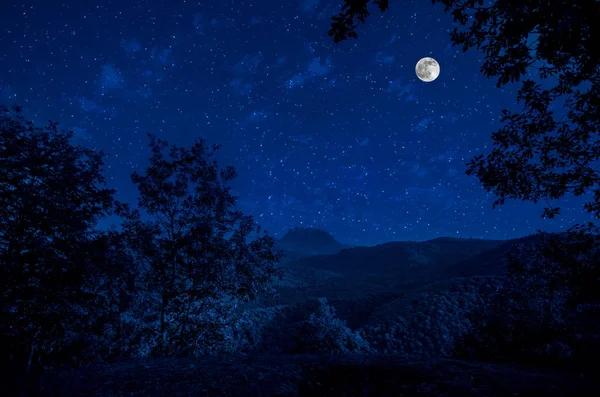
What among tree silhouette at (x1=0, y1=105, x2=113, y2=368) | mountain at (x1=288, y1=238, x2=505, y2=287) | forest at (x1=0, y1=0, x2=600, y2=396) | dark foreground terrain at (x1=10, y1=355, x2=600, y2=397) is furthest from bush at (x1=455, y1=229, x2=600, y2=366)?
mountain at (x1=288, y1=238, x2=505, y2=287)

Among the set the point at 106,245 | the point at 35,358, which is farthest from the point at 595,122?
the point at 35,358

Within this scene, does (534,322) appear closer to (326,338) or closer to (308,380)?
(326,338)

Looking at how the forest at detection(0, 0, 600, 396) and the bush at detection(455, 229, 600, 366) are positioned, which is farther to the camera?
the bush at detection(455, 229, 600, 366)

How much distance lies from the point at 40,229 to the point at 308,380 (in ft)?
38.7

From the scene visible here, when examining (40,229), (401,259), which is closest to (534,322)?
(40,229)

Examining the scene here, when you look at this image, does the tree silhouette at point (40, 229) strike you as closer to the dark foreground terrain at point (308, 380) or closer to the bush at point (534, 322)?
the dark foreground terrain at point (308, 380)

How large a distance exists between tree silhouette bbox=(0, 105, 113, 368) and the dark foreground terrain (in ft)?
11.6

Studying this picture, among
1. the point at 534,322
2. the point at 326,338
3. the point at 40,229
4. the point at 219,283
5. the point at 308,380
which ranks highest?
the point at 40,229

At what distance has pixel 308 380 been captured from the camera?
8.34 meters

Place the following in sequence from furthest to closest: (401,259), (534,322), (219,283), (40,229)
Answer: (401,259) → (534,322) → (219,283) → (40,229)

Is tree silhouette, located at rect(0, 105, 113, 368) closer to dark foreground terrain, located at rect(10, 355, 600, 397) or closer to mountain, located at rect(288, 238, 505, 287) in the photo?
dark foreground terrain, located at rect(10, 355, 600, 397)

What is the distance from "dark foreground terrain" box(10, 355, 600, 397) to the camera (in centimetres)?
695

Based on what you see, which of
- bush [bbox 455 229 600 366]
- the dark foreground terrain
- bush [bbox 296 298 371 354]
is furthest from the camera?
bush [bbox 296 298 371 354]

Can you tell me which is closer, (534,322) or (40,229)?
(40,229)
